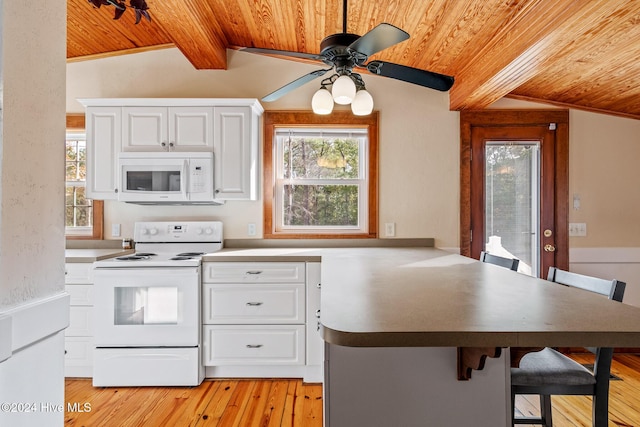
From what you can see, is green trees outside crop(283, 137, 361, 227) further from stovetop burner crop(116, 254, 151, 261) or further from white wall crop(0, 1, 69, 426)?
white wall crop(0, 1, 69, 426)

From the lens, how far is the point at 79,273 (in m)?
2.64

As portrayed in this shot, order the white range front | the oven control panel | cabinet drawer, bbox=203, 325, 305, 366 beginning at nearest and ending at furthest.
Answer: the white range front < cabinet drawer, bbox=203, 325, 305, 366 < the oven control panel

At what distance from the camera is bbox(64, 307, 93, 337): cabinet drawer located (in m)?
2.64

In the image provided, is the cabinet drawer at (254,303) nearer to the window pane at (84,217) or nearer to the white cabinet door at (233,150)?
the white cabinet door at (233,150)

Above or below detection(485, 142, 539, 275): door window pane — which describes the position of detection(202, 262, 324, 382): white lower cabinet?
below

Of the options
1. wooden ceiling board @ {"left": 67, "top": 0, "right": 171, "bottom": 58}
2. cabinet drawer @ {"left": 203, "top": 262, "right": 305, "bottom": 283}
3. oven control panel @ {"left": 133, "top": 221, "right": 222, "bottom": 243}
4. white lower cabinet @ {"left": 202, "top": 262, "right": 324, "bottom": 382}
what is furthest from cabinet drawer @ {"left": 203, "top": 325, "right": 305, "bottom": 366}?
wooden ceiling board @ {"left": 67, "top": 0, "right": 171, "bottom": 58}

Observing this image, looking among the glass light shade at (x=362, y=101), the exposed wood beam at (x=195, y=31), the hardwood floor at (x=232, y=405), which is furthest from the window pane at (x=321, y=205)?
the glass light shade at (x=362, y=101)

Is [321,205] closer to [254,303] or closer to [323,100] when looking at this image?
[254,303]

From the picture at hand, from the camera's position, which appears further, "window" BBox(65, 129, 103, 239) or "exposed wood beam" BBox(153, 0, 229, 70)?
"window" BBox(65, 129, 103, 239)

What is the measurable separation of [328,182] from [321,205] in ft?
0.70

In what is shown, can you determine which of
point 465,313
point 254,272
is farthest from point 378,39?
point 254,272

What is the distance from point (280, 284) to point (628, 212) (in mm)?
3021

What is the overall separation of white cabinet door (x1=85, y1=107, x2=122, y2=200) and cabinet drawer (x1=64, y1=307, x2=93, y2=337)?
864 mm

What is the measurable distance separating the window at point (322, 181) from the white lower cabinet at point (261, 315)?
0.66 metres
